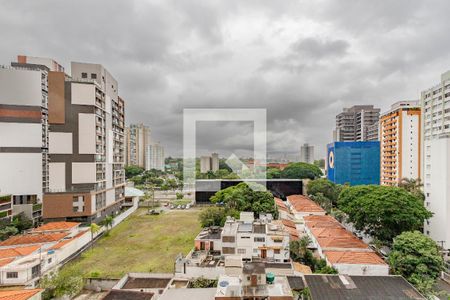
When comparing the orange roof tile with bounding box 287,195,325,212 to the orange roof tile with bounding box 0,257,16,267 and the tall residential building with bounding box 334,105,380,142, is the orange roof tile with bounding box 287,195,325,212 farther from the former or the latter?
the tall residential building with bounding box 334,105,380,142

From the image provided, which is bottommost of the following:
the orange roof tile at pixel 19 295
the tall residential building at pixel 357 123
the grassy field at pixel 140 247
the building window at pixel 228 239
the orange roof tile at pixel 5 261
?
the grassy field at pixel 140 247

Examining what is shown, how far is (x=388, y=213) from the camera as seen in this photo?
1546cm

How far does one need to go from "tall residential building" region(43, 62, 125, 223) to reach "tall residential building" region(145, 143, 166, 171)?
160ft

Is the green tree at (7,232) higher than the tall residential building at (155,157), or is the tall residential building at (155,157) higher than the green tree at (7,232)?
the tall residential building at (155,157)

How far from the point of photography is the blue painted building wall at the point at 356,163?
36156 millimetres

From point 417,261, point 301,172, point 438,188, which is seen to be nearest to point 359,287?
point 417,261

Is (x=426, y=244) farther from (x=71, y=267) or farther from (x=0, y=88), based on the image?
(x=0, y=88)

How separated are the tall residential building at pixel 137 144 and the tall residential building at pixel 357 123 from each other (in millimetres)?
48076

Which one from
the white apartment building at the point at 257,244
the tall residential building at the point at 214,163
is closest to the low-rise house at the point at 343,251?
the white apartment building at the point at 257,244

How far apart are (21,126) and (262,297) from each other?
23.7 metres

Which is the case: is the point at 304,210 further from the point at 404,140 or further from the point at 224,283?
the point at 404,140

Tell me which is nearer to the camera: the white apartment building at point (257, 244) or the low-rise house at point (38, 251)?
the low-rise house at point (38, 251)

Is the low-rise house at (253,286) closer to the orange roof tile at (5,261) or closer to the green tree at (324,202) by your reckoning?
the orange roof tile at (5,261)

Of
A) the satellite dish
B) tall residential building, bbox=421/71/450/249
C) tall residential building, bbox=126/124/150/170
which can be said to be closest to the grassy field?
the satellite dish
